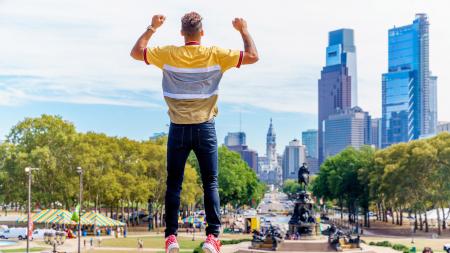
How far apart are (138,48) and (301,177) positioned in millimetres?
44078

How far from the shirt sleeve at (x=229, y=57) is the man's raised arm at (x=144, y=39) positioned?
0.76 m

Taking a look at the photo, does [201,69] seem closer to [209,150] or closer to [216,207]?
[209,150]

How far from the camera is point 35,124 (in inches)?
2682

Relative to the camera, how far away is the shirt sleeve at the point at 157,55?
6.72m

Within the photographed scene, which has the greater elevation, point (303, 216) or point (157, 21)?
point (157, 21)

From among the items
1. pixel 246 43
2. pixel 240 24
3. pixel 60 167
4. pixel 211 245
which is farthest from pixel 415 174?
pixel 211 245

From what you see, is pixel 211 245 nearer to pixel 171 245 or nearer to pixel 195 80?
pixel 171 245

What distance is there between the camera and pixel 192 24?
6855 millimetres

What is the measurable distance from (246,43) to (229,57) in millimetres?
302

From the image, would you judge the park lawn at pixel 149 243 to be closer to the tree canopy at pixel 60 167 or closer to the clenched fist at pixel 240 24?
the tree canopy at pixel 60 167

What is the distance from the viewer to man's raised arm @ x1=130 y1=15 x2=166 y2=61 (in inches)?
267

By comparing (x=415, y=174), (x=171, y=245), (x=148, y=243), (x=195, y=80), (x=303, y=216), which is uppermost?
(x=415, y=174)

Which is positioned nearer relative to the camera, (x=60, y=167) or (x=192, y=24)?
(x=192, y=24)

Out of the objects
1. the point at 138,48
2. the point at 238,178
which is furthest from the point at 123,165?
the point at 138,48
